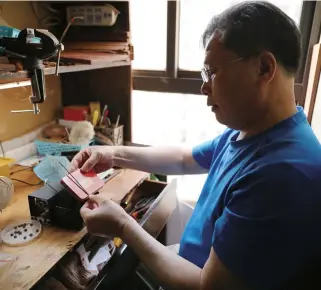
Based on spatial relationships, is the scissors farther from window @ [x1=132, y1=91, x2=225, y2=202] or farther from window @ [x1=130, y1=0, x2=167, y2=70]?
window @ [x1=130, y1=0, x2=167, y2=70]

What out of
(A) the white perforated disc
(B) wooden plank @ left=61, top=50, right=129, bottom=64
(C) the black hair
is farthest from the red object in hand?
(C) the black hair

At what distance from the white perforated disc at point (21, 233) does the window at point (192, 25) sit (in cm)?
99

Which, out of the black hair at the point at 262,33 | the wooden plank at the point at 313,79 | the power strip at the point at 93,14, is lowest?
the wooden plank at the point at 313,79

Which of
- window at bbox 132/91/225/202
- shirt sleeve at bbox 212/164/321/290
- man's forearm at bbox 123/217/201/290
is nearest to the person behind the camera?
shirt sleeve at bbox 212/164/321/290

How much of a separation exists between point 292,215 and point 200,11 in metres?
1.19

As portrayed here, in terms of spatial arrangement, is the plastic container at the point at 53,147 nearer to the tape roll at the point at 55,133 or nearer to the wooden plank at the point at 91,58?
the tape roll at the point at 55,133

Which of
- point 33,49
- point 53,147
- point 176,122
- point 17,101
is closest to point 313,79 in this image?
point 176,122

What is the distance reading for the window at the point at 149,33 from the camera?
154 cm

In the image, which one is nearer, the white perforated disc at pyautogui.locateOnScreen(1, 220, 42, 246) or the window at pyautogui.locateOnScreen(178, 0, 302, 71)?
the white perforated disc at pyautogui.locateOnScreen(1, 220, 42, 246)

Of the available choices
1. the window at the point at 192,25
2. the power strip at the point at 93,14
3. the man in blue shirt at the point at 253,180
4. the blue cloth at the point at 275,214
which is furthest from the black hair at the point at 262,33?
the power strip at the point at 93,14

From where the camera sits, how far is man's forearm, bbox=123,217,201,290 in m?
0.71

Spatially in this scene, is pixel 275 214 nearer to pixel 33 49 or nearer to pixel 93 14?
pixel 33 49

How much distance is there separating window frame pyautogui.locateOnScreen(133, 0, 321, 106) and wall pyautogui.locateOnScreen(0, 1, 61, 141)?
52cm

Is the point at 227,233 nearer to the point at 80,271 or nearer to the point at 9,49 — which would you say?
the point at 80,271
